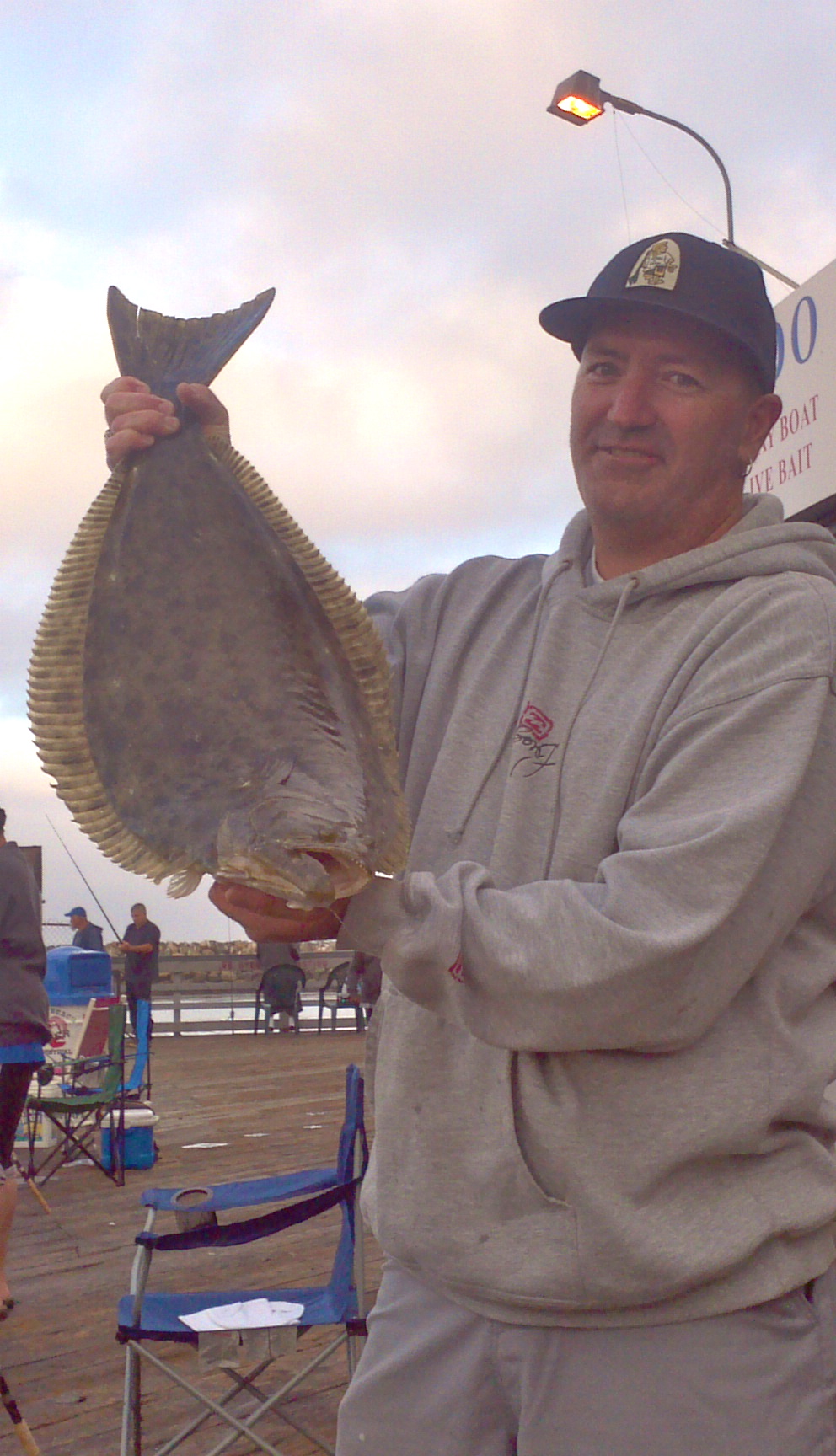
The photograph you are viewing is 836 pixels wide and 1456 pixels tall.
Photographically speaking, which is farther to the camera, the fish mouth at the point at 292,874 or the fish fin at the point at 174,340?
the fish fin at the point at 174,340

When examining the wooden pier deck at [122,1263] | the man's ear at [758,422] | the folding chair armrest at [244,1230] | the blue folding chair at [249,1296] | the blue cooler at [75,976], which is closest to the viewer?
the man's ear at [758,422]

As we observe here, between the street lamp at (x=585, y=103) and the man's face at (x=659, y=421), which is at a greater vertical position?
the street lamp at (x=585, y=103)

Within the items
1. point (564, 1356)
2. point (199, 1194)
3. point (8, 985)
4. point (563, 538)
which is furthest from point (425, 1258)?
point (8, 985)

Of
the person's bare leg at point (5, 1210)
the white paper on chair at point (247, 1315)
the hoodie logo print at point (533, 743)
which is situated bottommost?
the person's bare leg at point (5, 1210)

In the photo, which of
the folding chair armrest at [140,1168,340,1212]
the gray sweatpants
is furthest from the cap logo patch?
the folding chair armrest at [140,1168,340,1212]

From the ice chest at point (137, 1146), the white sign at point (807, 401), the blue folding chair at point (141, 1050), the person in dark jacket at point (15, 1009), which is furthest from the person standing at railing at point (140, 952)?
the white sign at point (807, 401)

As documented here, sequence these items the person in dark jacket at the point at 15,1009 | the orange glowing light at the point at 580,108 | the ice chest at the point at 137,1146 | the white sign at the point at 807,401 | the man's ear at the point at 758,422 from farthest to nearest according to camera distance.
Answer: the ice chest at the point at 137,1146 → the orange glowing light at the point at 580,108 → the person in dark jacket at the point at 15,1009 → the white sign at the point at 807,401 → the man's ear at the point at 758,422

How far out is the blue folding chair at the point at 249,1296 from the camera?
3.65 m

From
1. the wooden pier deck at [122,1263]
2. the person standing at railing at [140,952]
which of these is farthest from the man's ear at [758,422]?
the person standing at railing at [140,952]

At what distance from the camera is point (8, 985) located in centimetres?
540

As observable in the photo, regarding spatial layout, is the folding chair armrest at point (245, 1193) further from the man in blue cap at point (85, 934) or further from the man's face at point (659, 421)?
the man in blue cap at point (85, 934)

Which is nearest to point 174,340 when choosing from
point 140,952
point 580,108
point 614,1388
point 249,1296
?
point 614,1388

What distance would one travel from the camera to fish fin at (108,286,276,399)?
1786 millimetres

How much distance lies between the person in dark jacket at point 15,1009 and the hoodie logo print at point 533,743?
4167mm
